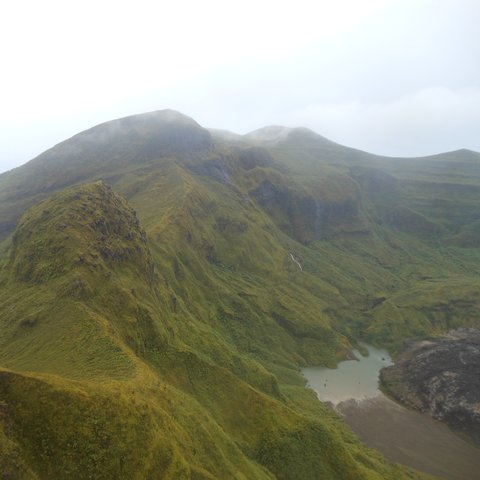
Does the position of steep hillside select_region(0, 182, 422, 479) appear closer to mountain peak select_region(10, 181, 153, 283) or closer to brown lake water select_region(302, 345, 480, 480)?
mountain peak select_region(10, 181, 153, 283)

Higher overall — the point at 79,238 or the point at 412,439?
the point at 79,238

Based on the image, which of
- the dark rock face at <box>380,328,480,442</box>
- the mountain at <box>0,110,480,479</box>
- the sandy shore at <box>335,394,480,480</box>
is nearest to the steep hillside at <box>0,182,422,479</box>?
the mountain at <box>0,110,480,479</box>

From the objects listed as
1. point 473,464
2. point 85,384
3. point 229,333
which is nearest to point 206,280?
point 229,333

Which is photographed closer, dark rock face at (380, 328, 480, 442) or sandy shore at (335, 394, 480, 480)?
sandy shore at (335, 394, 480, 480)

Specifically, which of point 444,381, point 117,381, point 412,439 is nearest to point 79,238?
point 117,381

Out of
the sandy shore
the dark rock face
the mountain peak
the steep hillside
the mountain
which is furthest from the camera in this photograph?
the dark rock face

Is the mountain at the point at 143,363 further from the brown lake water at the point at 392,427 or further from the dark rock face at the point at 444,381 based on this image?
the dark rock face at the point at 444,381

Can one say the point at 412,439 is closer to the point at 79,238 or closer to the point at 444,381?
the point at 444,381
